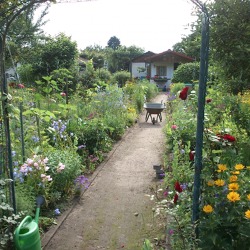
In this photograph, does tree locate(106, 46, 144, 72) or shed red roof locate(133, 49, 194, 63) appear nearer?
shed red roof locate(133, 49, 194, 63)

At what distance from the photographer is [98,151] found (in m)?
6.11

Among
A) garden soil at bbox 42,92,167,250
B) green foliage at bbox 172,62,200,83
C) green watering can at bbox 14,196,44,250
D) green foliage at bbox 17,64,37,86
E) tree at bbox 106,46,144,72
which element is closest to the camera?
green watering can at bbox 14,196,44,250

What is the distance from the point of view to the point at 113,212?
389cm

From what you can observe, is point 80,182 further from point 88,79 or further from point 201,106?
point 88,79

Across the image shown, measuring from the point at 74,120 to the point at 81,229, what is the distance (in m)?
3.18

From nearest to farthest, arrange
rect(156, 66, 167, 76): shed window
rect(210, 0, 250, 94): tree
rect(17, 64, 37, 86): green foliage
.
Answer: rect(210, 0, 250, 94): tree, rect(17, 64, 37, 86): green foliage, rect(156, 66, 167, 76): shed window

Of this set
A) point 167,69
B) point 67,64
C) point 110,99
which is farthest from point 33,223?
point 167,69

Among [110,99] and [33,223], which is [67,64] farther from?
[33,223]

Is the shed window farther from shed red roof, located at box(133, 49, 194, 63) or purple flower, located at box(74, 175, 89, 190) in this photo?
purple flower, located at box(74, 175, 89, 190)

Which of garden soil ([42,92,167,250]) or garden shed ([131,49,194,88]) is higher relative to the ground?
garden shed ([131,49,194,88])

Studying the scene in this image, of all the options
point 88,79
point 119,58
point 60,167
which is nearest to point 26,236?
point 60,167

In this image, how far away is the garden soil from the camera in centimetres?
324

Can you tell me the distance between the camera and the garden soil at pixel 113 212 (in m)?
3.24

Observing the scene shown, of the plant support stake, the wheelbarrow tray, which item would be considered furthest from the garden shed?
the plant support stake
